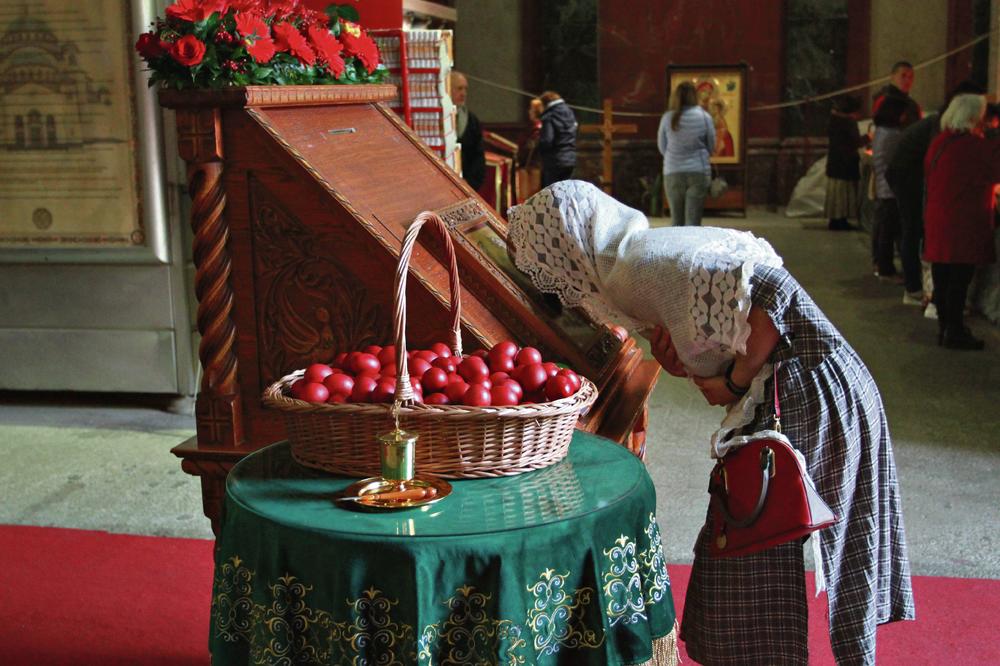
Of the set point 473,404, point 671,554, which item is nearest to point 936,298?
point 671,554

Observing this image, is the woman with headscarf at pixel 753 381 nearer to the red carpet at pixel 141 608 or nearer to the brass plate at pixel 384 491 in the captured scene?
the brass plate at pixel 384 491

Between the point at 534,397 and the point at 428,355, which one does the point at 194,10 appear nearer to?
the point at 428,355

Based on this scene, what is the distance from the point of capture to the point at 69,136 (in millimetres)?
5691

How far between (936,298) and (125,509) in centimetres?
513

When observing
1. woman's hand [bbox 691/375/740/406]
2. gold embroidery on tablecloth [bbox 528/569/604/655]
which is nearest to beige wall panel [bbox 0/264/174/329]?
woman's hand [bbox 691/375/740/406]

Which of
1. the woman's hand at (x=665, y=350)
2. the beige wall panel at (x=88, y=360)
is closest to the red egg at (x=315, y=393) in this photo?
the woman's hand at (x=665, y=350)

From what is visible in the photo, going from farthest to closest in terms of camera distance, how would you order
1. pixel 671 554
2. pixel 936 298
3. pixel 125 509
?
pixel 936 298 < pixel 125 509 < pixel 671 554

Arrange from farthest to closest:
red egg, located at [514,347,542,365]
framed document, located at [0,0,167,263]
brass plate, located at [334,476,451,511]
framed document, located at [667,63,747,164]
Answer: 1. framed document, located at [667,63,747,164]
2. framed document, located at [0,0,167,263]
3. red egg, located at [514,347,542,365]
4. brass plate, located at [334,476,451,511]

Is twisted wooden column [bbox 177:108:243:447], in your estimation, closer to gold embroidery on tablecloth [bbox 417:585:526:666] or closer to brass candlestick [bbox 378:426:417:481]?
brass candlestick [bbox 378:426:417:481]

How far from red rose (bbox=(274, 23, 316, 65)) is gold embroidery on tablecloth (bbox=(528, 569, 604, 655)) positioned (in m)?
1.79

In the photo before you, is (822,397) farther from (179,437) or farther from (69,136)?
(69,136)

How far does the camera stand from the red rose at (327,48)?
338cm

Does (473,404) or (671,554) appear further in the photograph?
(671,554)

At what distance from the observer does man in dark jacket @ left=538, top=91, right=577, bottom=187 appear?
34.9 ft
